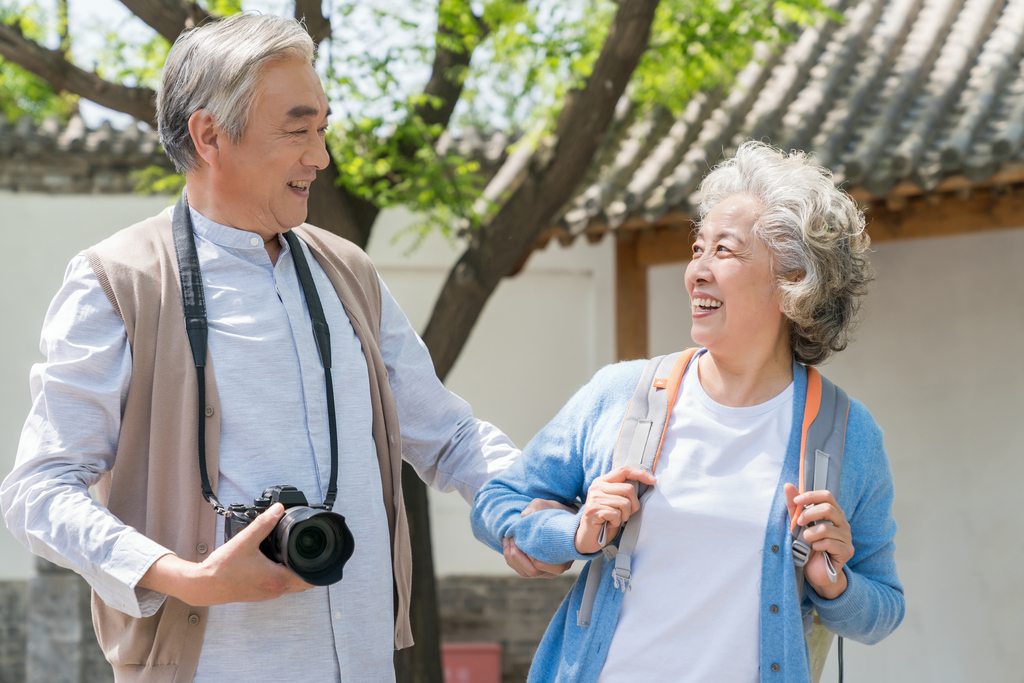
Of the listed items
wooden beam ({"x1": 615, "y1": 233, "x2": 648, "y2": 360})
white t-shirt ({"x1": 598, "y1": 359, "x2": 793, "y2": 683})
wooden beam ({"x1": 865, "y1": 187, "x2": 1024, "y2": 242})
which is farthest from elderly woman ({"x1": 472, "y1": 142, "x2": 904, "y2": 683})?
wooden beam ({"x1": 615, "y1": 233, "x2": 648, "y2": 360})

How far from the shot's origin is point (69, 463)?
1.59 metres

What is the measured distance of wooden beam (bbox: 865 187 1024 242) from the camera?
4.65 m

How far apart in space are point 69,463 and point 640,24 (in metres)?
3.31

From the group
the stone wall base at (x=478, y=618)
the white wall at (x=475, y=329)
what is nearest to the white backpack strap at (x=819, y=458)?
the white wall at (x=475, y=329)

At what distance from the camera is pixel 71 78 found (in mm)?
4473

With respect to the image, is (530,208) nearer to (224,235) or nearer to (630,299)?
(630,299)

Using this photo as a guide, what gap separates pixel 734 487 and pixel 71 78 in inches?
154

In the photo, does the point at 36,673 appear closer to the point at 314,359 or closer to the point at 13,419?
the point at 13,419

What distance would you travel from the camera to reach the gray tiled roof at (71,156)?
658cm

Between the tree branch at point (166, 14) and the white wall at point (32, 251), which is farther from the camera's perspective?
the white wall at point (32, 251)

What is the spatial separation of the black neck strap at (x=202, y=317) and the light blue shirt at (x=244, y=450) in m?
0.02

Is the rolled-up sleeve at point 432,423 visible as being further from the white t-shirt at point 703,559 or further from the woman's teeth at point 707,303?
the woman's teeth at point 707,303

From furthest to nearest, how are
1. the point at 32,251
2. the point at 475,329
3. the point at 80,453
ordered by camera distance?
the point at 32,251
the point at 475,329
the point at 80,453

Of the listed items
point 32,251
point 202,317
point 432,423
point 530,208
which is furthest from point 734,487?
point 32,251
